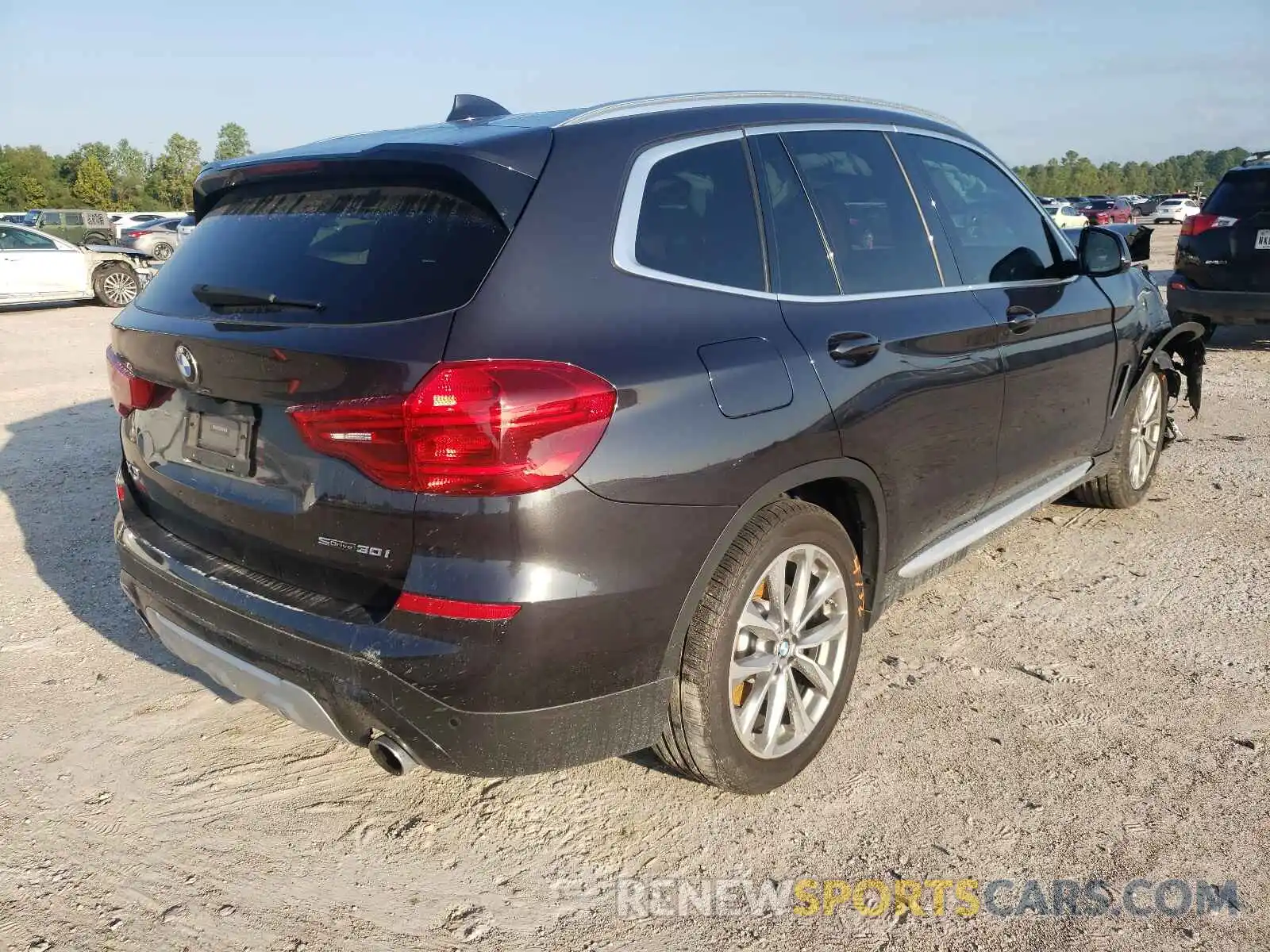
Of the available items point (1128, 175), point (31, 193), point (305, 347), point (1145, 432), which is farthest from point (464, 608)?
point (1128, 175)

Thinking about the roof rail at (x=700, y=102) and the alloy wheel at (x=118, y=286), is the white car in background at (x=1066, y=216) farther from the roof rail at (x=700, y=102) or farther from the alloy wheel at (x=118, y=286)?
the roof rail at (x=700, y=102)

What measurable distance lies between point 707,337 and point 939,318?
1174 mm

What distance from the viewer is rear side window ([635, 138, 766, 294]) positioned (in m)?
2.50

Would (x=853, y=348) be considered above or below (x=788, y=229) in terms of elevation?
below

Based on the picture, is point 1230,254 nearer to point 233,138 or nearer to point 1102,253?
point 1102,253

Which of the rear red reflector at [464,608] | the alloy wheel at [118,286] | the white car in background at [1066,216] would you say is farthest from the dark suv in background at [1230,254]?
the white car in background at [1066,216]

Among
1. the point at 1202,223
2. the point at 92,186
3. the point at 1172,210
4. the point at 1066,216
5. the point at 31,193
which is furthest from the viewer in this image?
the point at 92,186

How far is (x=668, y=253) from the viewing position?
2.51 meters

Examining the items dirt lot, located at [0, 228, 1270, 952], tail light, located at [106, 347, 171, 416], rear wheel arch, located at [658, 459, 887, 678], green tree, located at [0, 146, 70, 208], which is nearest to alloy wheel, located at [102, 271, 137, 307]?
dirt lot, located at [0, 228, 1270, 952]

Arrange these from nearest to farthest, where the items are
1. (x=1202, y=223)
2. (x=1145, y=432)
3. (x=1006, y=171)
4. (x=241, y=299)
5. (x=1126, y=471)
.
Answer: (x=241, y=299), (x=1006, y=171), (x=1126, y=471), (x=1145, y=432), (x=1202, y=223)

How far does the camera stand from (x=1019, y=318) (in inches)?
147

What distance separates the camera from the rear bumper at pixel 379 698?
7.33 ft

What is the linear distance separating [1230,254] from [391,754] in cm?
929

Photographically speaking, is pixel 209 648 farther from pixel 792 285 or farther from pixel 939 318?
pixel 939 318
